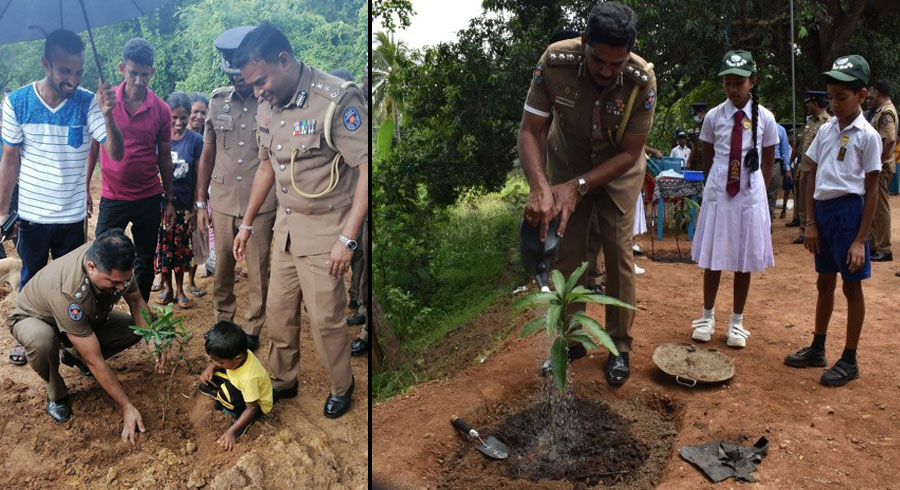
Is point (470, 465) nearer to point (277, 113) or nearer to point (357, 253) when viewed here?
point (357, 253)

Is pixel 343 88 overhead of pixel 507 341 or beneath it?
overhead

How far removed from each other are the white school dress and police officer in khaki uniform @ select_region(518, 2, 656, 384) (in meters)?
0.69

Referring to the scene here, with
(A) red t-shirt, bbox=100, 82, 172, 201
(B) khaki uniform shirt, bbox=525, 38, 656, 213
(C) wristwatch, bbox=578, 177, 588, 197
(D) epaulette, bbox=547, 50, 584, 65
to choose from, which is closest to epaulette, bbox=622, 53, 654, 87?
(B) khaki uniform shirt, bbox=525, 38, 656, 213

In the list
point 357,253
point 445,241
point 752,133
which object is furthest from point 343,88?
point 445,241

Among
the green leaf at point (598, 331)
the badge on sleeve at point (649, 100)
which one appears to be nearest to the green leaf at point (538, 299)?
the green leaf at point (598, 331)

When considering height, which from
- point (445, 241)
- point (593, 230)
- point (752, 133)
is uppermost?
point (752, 133)

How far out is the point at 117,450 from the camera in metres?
2.95

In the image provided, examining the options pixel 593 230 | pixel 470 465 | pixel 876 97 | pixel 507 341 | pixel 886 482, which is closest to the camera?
pixel 886 482

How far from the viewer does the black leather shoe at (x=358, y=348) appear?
11.8 feet

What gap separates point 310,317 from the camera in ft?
10.3

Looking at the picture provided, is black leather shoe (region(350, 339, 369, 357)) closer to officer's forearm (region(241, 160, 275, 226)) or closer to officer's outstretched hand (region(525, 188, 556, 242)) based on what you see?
officer's forearm (region(241, 160, 275, 226))

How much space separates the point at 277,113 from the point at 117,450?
163 cm

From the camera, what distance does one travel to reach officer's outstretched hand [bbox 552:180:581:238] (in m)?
3.25

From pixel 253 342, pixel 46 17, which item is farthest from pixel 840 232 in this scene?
pixel 46 17
